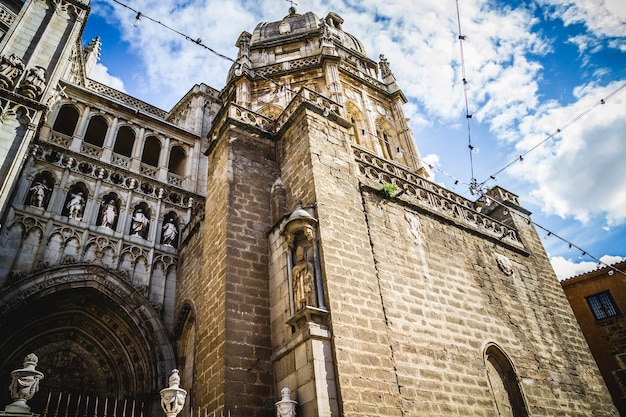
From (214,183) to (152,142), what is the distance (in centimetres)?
597

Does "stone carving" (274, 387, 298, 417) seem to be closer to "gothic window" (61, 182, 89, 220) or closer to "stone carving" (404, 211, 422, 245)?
"stone carving" (404, 211, 422, 245)

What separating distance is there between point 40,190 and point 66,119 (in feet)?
12.7

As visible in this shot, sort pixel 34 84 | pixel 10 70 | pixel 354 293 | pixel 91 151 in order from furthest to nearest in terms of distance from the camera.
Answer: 1. pixel 91 151
2. pixel 34 84
3. pixel 10 70
4. pixel 354 293

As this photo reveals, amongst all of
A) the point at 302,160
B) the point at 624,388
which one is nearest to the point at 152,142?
the point at 302,160

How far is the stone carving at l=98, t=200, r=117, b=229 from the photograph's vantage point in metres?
11.1

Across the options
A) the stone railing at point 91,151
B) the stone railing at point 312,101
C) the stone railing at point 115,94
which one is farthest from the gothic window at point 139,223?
the stone railing at point 115,94

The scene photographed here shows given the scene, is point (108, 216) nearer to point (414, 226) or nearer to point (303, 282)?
point (303, 282)

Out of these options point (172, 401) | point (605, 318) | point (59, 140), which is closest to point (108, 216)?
point (59, 140)

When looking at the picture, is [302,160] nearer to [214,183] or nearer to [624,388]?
[214,183]

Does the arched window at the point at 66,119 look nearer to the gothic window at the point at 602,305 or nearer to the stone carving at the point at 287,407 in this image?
the stone carving at the point at 287,407

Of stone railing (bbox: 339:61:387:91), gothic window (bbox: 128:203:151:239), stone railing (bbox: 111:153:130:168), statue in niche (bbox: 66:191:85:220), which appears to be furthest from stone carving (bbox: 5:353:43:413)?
stone railing (bbox: 339:61:387:91)

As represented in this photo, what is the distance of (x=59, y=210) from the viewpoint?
1046cm

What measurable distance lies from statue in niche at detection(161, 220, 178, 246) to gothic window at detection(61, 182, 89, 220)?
212cm

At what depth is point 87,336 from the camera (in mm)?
10109
